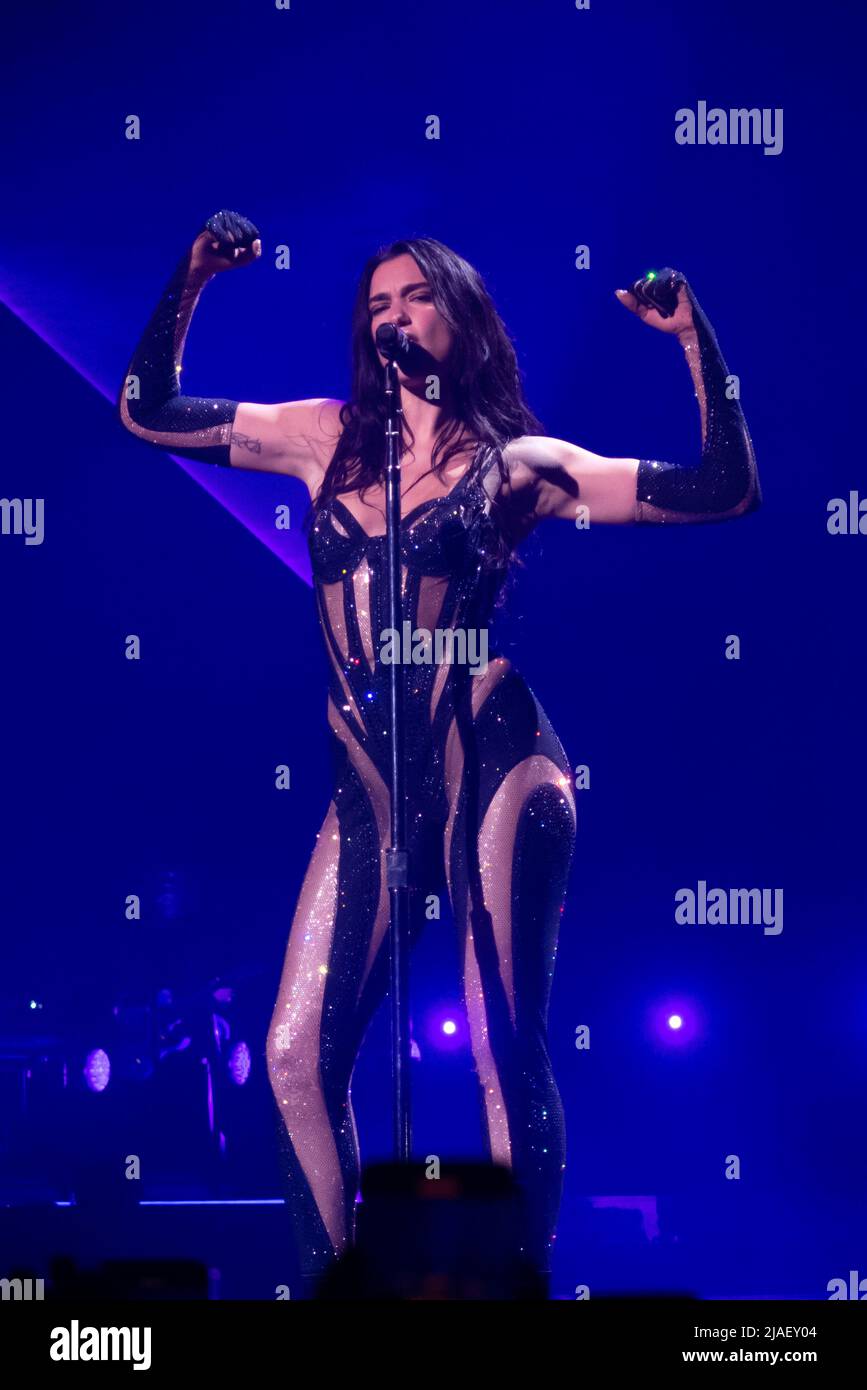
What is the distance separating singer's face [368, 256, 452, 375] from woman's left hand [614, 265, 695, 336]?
15.1 inches

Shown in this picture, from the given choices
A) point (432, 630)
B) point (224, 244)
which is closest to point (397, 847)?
point (432, 630)

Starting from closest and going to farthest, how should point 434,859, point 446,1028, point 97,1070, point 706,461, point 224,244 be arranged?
1. point 434,859
2. point 706,461
3. point 224,244
4. point 97,1070
5. point 446,1028

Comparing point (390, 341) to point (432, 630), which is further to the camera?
point (432, 630)

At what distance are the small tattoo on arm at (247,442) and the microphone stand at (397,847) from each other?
19.2 inches

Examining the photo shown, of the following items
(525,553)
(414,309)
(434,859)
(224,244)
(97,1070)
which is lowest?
(97,1070)

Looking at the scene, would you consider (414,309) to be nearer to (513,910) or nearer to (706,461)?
(706,461)

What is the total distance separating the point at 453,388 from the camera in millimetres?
3469

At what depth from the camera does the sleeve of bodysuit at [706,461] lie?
338 centimetres

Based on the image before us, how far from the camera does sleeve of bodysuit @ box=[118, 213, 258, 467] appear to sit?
140 inches

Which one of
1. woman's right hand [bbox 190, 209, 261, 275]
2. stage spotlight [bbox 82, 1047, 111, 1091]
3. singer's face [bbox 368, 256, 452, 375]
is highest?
woman's right hand [bbox 190, 209, 261, 275]

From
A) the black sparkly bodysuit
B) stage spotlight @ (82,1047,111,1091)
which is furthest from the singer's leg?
stage spotlight @ (82,1047,111,1091)

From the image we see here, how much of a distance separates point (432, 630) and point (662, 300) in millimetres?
854

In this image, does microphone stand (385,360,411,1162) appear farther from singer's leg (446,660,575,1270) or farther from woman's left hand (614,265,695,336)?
woman's left hand (614,265,695,336)

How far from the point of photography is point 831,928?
12.1 ft
